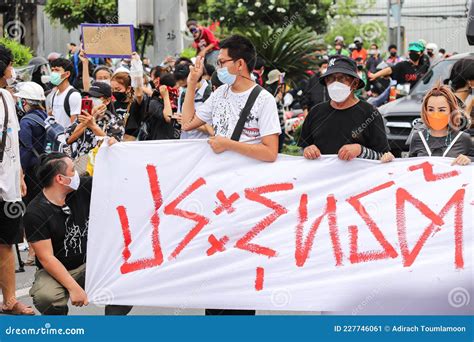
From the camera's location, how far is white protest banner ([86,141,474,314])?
18.9 feet

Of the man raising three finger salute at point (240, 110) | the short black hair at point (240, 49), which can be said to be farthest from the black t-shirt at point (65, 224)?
the short black hair at point (240, 49)

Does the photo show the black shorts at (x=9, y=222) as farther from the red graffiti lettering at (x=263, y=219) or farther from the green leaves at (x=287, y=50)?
the green leaves at (x=287, y=50)

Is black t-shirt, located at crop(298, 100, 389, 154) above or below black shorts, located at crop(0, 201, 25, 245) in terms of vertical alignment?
above

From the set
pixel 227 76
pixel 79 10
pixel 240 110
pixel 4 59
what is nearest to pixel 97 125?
pixel 4 59

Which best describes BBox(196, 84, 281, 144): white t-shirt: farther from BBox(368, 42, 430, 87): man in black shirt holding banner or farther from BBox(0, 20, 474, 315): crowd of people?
BBox(368, 42, 430, 87): man in black shirt holding banner

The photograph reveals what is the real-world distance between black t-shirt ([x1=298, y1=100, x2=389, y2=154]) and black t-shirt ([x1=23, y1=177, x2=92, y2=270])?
1518mm

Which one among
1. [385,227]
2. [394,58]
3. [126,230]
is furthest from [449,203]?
[394,58]

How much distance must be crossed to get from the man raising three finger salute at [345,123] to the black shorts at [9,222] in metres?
2.38

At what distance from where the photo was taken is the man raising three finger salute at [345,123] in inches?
241

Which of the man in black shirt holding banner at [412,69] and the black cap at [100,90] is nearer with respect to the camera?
the black cap at [100,90]

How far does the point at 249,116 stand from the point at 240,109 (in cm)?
8

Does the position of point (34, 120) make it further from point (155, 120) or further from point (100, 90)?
point (155, 120)

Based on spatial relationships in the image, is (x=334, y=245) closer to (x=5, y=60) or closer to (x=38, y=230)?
(x=38, y=230)

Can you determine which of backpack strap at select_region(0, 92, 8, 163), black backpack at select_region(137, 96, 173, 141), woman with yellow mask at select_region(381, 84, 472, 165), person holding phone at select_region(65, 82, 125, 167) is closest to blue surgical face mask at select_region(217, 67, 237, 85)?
woman with yellow mask at select_region(381, 84, 472, 165)
